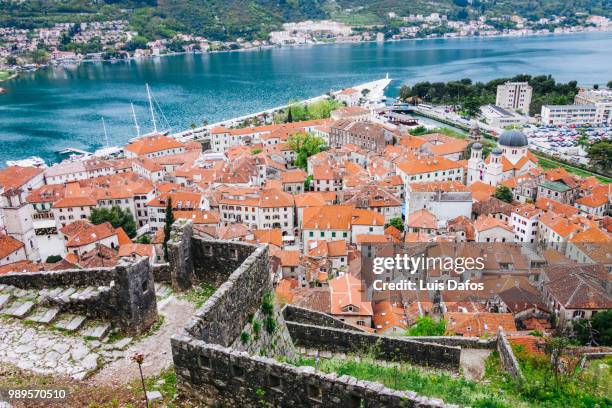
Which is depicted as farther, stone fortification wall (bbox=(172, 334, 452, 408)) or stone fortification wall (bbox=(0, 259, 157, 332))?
stone fortification wall (bbox=(0, 259, 157, 332))

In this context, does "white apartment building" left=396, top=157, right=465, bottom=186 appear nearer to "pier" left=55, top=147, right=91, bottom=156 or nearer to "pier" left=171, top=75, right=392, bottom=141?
"pier" left=171, top=75, right=392, bottom=141

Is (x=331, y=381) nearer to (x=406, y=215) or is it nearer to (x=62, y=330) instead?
(x=62, y=330)

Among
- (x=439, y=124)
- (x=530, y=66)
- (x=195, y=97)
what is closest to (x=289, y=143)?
(x=439, y=124)

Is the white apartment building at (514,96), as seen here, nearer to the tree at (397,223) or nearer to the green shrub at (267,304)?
the tree at (397,223)

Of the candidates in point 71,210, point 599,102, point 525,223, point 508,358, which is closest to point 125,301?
point 508,358

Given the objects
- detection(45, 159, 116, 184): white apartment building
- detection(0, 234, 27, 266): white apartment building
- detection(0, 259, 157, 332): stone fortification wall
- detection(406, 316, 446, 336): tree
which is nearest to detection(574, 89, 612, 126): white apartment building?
detection(45, 159, 116, 184): white apartment building

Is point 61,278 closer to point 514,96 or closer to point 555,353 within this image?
point 555,353
